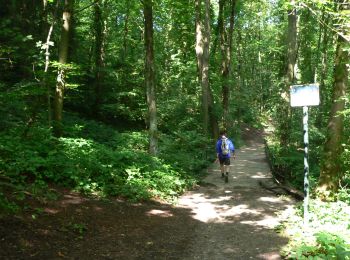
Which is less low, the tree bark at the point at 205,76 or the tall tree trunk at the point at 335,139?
the tree bark at the point at 205,76

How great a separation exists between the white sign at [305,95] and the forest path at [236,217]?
2.78m

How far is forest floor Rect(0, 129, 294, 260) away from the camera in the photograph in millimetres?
5918

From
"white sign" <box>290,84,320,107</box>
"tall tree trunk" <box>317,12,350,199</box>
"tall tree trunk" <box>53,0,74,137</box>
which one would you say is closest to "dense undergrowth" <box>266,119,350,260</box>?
"tall tree trunk" <box>317,12,350,199</box>

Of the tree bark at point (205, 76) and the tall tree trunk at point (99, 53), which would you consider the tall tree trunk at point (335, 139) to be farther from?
the tall tree trunk at point (99, 53)

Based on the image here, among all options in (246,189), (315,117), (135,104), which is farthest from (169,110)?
(246,189)

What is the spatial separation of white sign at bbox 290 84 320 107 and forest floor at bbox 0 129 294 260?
2.79m

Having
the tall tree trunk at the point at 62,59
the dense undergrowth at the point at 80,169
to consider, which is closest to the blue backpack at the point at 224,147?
the dense undergrowth at the point at 80,169

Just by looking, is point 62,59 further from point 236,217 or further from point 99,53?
point 99,53

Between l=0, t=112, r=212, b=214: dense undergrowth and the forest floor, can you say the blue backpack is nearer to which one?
l=0, t=112, r=212, b=214: dense undergrowth

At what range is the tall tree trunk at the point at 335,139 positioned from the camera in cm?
942

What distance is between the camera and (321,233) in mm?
6223

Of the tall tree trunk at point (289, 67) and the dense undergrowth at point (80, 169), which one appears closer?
the dense undergrowth at point (80, 169)

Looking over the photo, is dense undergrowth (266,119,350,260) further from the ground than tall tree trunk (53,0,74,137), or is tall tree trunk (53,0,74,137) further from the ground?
tall tree trunk (53,0,74,137)

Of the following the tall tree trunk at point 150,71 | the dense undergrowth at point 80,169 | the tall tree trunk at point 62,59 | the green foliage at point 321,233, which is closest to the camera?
the green foliage at point 321,233
